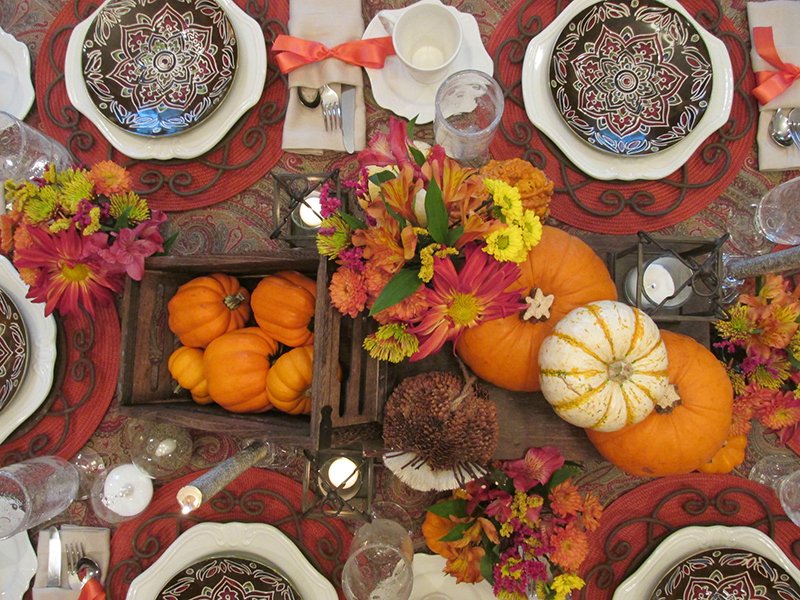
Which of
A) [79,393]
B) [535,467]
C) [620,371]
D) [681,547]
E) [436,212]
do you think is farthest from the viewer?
[79,393]

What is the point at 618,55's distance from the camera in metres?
1.03

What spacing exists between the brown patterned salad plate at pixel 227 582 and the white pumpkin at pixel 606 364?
755 millimetres

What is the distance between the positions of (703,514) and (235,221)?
1235 mm

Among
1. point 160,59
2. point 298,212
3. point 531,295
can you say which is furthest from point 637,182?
point 160,59

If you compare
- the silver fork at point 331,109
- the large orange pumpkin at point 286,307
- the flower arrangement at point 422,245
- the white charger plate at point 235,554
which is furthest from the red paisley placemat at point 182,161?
the white charger plate at point 235,554

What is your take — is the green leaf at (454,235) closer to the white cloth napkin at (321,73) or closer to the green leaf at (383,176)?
the green leaf at (383,176)

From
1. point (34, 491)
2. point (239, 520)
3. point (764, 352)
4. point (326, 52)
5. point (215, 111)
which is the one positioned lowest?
point (239, 520)

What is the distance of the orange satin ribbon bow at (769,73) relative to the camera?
40.9 inches

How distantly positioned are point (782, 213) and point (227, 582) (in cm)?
140

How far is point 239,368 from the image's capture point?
32.5 inches

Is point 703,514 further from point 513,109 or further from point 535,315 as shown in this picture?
point 513,109

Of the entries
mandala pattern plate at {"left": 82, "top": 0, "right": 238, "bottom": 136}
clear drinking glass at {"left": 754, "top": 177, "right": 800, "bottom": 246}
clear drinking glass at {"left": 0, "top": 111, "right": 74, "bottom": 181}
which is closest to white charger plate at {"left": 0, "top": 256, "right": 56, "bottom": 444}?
clear drinking glass at {"left": 0, "top": 111, "right": 74, "bottom": 181}

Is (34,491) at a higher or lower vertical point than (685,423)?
lower

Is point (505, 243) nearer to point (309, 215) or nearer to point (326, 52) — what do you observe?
point (309, 215)
